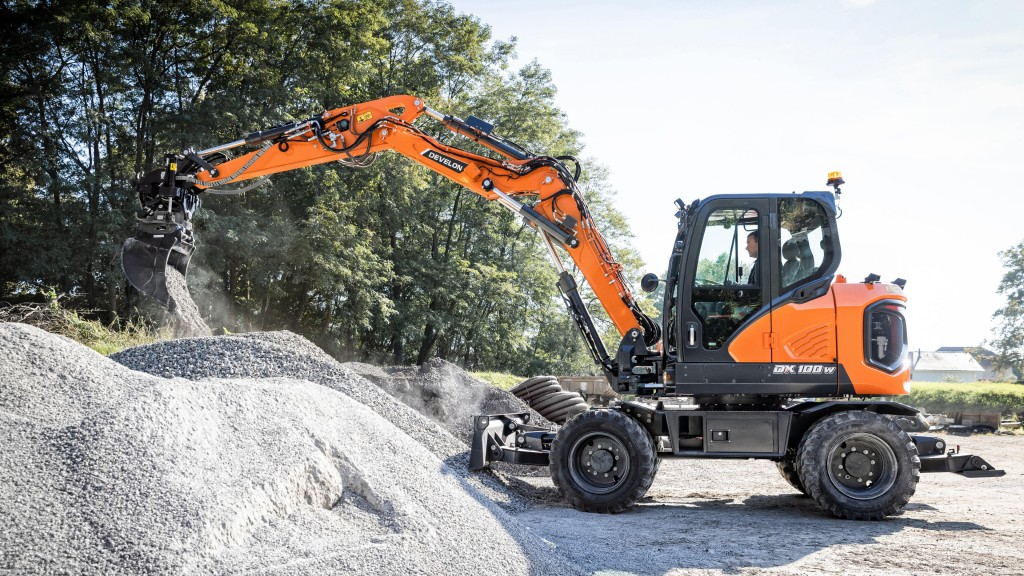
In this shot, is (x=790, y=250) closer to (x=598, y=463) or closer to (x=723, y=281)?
(x=723, y=281)

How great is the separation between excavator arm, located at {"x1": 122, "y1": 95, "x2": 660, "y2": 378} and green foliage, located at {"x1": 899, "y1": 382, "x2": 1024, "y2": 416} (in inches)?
678

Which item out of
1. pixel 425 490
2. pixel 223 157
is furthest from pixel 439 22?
pixel 425 490

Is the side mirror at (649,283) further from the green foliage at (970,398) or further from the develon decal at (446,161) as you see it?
the green foliage at (970,398)

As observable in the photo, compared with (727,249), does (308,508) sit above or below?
below

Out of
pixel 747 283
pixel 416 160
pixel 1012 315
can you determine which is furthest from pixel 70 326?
pixel 1012 315

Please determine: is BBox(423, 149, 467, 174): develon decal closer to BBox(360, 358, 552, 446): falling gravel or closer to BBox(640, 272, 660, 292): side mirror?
BBox(640, 272, 660, 292): side mirror

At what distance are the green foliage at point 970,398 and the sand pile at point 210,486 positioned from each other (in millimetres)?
19921

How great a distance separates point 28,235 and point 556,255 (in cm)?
1462

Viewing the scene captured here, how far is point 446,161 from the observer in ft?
27.0

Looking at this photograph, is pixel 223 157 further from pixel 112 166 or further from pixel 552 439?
pixel 112 166

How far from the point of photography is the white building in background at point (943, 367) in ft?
192

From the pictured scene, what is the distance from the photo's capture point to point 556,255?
7.62 metres

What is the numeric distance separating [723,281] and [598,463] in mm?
2014

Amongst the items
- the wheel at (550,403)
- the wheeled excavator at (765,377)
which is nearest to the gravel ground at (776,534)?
the wheeled excavator at (765,377)
